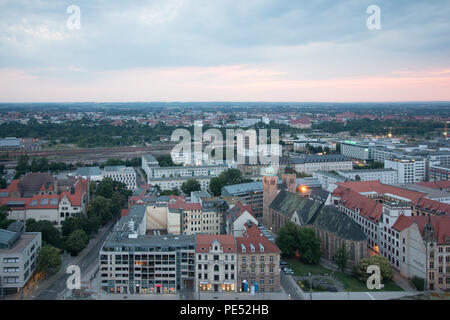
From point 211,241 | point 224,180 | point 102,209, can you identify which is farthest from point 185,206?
point 224,180

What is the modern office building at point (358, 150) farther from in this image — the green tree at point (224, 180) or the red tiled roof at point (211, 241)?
the red tiled roof at point (211, 241)

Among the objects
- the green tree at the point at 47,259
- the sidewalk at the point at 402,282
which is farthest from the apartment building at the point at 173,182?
the sidewalk at the point at 402,282

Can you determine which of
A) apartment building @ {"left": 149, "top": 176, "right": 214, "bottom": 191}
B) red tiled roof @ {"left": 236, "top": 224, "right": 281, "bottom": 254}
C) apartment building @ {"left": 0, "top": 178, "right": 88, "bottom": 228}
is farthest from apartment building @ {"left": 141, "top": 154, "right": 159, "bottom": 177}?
red tiled roof @ {"left": 236, "top": 224, "right": 281, "bottom": 254}

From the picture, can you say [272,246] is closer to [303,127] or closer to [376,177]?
[376,177]

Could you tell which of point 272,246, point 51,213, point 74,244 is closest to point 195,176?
point 51,213

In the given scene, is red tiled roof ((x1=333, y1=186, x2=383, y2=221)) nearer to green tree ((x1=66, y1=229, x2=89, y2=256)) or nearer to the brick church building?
the brick church building

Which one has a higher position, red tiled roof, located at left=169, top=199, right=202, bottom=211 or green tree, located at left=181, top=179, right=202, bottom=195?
red tiled roof, located at left=169, top=199, right=202, bottom=211
